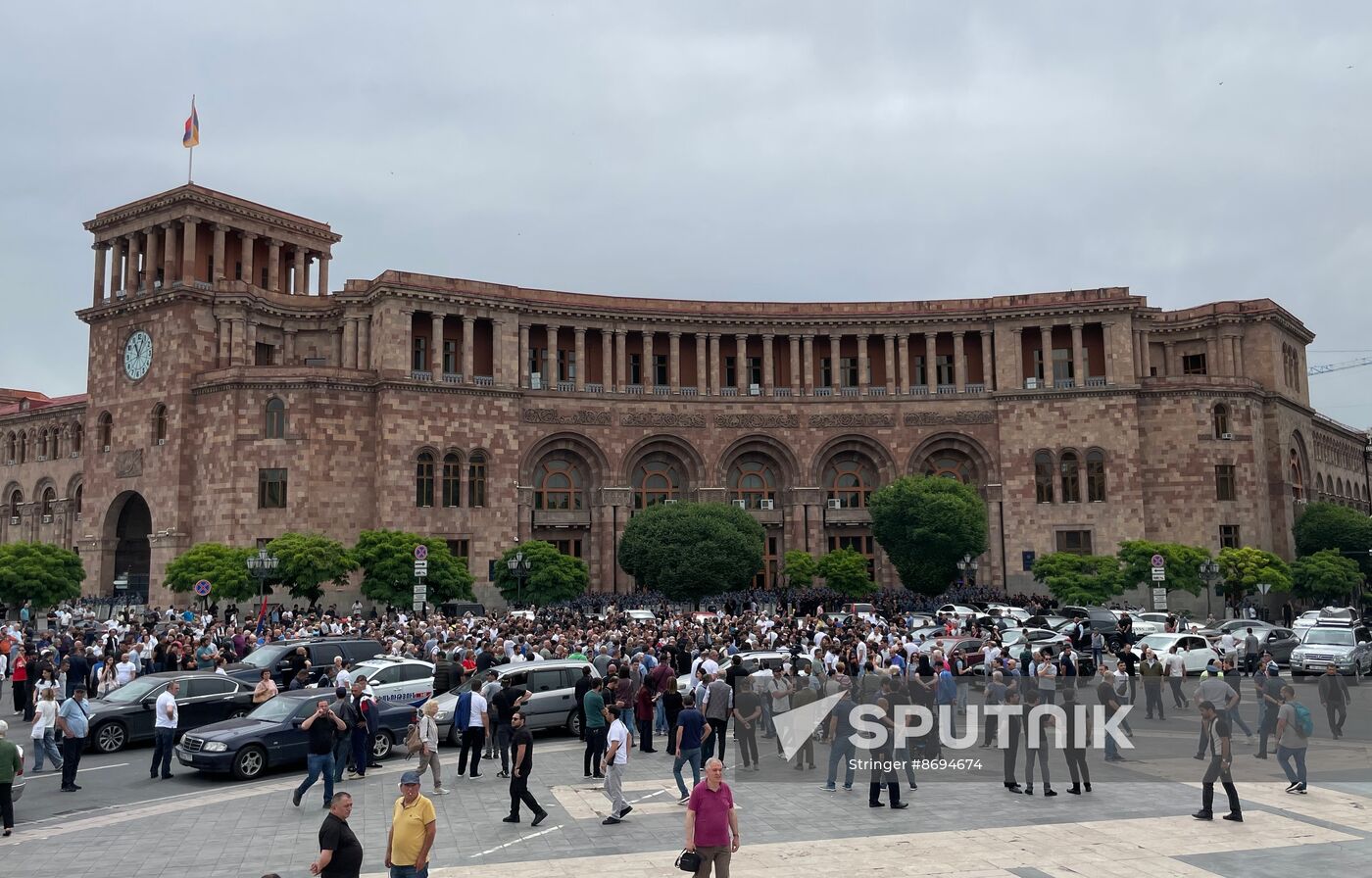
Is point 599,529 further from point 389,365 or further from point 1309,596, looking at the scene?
point 1309,596

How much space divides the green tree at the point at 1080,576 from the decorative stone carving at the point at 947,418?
35.5 feet

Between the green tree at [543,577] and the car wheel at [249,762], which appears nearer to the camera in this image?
the car wheel at [249,762]

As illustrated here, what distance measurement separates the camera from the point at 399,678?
21.1m

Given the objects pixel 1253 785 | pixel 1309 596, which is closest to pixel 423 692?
pixel 1253 785

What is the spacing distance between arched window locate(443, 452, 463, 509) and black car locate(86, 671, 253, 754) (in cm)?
3168

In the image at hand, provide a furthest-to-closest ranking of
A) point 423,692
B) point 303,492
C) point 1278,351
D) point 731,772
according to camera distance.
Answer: point 1278,351, point 303,492, point 423,692, point 731,772

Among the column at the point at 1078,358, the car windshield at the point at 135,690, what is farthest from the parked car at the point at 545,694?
the column at the point at 1078,358

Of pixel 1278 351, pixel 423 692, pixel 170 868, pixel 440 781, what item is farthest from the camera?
pixel 1278 351

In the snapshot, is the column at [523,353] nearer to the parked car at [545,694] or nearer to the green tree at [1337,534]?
the parked car at [545,694]

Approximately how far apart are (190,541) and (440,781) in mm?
40076

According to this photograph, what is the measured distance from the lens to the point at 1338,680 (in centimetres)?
1958

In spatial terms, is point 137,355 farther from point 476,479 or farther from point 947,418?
point 947,418

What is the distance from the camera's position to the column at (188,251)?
174 ft

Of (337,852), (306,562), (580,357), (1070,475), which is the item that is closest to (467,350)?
(580,357)
